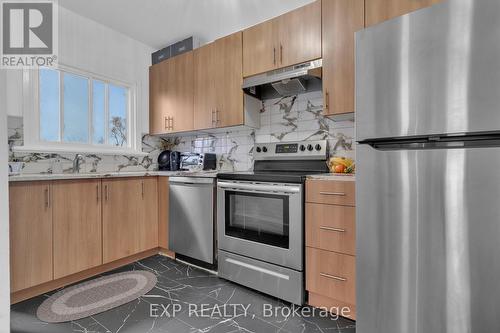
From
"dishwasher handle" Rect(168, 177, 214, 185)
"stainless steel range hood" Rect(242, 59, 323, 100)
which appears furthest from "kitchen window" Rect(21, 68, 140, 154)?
"stainless steel range hood" Rect(242, 59, 323, 100)

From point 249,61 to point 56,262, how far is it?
2.35 meters

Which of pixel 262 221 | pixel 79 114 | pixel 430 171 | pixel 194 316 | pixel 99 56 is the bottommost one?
pixel 194 316

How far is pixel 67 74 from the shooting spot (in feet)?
8.61

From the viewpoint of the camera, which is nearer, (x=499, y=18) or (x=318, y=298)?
(x=499, y=18)

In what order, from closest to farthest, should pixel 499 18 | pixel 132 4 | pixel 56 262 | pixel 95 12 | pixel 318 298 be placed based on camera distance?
pixel 499 18 → pixel 318 298 → pixel 56 262 → pixel 132 4 → pixel 95 12

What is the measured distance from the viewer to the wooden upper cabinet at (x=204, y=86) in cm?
265

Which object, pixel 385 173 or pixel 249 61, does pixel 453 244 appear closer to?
pixel 385 173

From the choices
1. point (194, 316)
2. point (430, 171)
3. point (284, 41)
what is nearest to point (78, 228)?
point (194, 316)

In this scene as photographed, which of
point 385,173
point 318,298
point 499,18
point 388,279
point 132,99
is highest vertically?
point 132,99

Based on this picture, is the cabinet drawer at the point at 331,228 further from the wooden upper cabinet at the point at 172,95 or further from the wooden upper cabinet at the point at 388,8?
the wooden upper cabinet at the point at 172,95

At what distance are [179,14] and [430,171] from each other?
253 centimetres

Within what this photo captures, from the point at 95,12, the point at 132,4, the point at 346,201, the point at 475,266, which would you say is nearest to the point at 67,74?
the point at 95,12

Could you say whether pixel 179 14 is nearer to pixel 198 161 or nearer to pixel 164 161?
pixel 198 161

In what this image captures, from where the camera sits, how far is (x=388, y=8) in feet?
5.53
